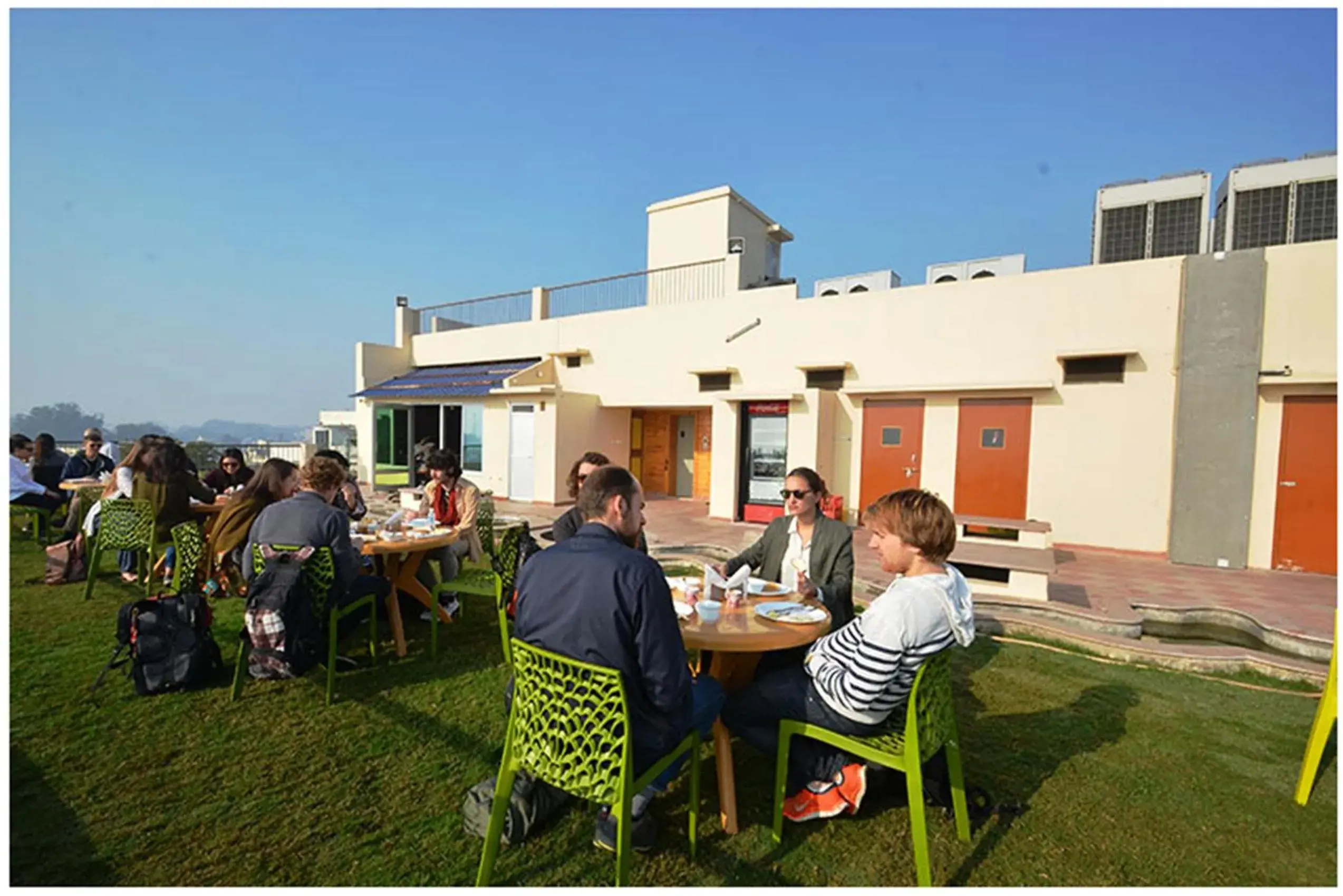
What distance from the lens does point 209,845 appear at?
2045 mm

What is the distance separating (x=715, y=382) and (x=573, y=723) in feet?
30.7

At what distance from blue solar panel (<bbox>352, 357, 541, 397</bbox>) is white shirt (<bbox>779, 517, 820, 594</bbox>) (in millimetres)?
9922

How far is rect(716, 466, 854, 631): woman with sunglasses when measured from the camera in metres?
3.11

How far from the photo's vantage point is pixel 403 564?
4.35 meters

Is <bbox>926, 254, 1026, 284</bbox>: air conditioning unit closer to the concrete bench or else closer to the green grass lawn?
the concrete bench

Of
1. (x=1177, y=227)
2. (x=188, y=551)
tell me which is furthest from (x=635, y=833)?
(x=1177, y=227)

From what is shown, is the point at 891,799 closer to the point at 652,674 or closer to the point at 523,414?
the point at 652,674

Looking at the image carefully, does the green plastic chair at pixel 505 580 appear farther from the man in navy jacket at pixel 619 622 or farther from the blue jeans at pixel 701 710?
the man in navy jacket at pixel 619 622

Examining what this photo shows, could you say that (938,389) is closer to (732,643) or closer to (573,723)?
(732,643)

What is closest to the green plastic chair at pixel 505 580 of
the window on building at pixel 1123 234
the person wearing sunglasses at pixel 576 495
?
the person wearing sunglasses at pixel 576 495

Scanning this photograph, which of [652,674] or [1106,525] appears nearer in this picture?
[652,674]

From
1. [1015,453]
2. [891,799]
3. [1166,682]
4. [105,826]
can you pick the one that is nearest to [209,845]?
[105,826]

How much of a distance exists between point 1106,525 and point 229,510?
9676 millimetres

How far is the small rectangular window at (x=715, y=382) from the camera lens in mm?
10664
